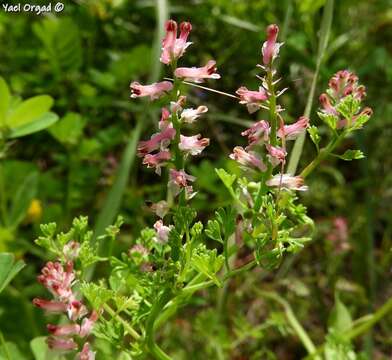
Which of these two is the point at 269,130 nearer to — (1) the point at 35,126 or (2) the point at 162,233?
(2) the point at 162,233

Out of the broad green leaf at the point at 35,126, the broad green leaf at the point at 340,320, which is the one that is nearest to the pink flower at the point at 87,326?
the broad green leaf at the point at 35,126

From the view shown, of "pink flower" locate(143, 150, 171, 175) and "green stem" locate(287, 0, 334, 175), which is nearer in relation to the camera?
"pink flower" locate(143, 150, 171, 175)

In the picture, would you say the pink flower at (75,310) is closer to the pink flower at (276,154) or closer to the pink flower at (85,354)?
the pink flower at (85,354)

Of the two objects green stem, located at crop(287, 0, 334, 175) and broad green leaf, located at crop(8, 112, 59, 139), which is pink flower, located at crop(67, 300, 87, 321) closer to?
green stem, located at crop(287, 0, 334, 175)

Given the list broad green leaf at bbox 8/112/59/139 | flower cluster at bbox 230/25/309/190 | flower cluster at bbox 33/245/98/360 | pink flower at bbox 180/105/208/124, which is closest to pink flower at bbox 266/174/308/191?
flower cluster at bbox 230/25/309/190

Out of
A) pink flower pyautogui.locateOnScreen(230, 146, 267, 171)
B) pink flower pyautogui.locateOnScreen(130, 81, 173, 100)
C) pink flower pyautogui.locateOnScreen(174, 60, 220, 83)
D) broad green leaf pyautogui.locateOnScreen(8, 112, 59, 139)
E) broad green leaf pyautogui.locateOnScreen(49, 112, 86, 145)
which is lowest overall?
broad green leaf pyautogui.locateOnScreen(49, 112, 86, 145)

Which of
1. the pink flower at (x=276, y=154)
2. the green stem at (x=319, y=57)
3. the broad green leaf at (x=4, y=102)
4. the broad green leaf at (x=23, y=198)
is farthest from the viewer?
the broad green leaf at (x=23, y=198)

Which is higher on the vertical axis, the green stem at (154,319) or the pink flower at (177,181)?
the pink flower at (177,181)

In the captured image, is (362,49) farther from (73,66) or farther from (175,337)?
(175,337)

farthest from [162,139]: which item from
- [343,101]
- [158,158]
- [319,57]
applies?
[319,57]

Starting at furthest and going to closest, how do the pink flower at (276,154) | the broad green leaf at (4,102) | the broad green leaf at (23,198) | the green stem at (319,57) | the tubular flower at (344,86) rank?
1. the broad green leaf at (23,198)
2. the broad green leaf at (4,102)
3. the green stem at (319,57)
4. the tubular flower at (344,86)
5. the pink flower at (276,154)
